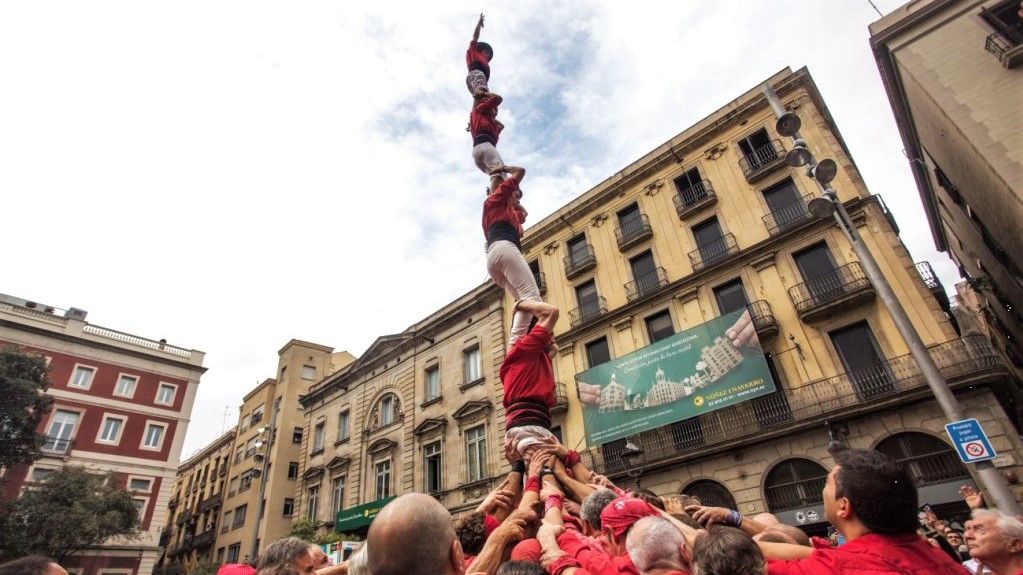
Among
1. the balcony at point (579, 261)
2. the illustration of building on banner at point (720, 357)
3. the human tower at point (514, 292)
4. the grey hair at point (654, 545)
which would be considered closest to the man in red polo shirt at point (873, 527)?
the grey hair at point (654, 545)

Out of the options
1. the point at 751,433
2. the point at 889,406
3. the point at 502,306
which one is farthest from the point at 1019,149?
the point at 502,306

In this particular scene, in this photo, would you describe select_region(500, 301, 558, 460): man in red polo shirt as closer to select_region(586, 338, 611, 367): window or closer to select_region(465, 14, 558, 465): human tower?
select_region(465, 14, 558, 465): human tower

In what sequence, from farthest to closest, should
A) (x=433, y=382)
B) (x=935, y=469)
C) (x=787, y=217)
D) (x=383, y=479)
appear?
1. (x=433, y=382)
2. (x=383, y=479)
3. (x=787, y=217)
4. (x=935, y=469)

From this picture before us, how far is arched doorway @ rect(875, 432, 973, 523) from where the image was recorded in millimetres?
11625

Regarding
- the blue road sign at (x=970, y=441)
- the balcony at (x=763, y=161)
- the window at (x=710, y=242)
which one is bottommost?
the blue road sign at (x=970, y=441)

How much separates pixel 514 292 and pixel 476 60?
Answer: 354 centimetres

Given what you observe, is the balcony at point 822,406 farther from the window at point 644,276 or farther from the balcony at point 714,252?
the window at point 644,276

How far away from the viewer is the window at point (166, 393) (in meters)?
29.0

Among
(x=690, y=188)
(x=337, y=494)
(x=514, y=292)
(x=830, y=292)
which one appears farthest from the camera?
(x=337, y=494)

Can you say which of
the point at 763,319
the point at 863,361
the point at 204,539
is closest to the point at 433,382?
the point at 763,319

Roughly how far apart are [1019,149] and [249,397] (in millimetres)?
44621

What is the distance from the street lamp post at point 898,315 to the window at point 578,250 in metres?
12.5

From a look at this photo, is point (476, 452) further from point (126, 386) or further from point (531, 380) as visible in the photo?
point (126, 386)

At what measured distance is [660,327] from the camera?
18.6 meters
